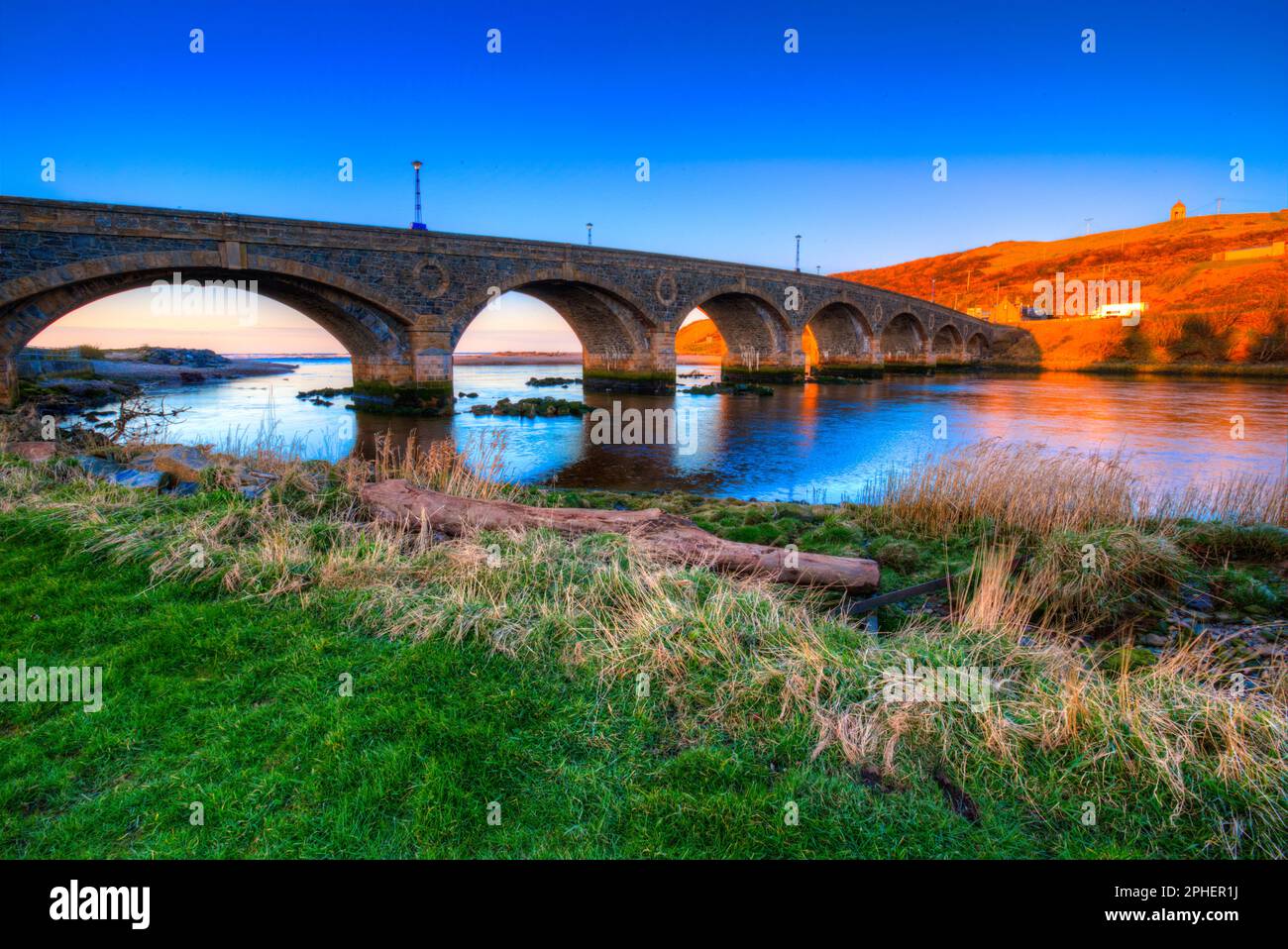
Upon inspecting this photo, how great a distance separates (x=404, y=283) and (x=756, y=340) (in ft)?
85.1

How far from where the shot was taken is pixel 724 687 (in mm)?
3492

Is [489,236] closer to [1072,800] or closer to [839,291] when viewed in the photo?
[1072,800]

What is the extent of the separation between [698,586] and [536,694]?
5.46ft

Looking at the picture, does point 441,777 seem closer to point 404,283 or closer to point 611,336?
point 404,283

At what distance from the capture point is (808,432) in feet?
73.0

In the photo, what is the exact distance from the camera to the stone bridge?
17.0m

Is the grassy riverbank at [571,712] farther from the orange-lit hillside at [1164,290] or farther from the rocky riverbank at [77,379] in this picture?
the orange-lit hillside at [1164,290]

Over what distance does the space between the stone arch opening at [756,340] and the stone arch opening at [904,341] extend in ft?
75.7

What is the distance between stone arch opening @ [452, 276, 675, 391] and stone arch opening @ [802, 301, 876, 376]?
2072 cm

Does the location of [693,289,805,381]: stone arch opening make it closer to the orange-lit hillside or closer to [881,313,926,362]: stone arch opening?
[881,313,926,362]: stone arch opening

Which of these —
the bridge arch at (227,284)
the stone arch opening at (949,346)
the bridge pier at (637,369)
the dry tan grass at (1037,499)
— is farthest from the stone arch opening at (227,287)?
the stone arch opening at (949,346)

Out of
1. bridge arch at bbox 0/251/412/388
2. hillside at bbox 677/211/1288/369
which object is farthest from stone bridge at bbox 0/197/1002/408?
hillside at bbox 677/211/1288/369

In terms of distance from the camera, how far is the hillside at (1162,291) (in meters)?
51.8
